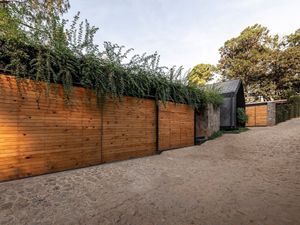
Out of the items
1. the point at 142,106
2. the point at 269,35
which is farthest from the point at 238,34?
the point at 142,106

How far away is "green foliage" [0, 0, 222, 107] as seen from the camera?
3.62 metres

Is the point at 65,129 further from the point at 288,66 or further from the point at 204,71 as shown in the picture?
the point at 204,71

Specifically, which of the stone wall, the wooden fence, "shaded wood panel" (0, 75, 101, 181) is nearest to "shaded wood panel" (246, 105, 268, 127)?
the stone wall

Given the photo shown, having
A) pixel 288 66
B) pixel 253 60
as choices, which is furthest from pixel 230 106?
pixel 288 66

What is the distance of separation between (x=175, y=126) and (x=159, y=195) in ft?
15.3

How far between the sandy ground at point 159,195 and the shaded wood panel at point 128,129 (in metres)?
0.43

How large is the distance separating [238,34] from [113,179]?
22.9 m

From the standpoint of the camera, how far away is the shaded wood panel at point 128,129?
5.32m

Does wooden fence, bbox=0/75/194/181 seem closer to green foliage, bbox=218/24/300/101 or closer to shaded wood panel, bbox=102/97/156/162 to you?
shaded wood panel, bbox=102/97/156/162

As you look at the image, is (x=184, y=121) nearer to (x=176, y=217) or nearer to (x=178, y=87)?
(x=178, y=87)

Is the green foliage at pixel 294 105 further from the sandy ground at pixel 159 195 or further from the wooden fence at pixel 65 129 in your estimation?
the wooden fence at pixel 65 129

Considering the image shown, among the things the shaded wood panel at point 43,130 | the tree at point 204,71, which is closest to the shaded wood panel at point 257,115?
the tree at point 204,71

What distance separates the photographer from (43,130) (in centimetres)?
400

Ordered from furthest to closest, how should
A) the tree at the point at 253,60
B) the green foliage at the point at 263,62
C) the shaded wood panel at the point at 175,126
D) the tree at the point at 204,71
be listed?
the tree at the point at 204,71 → the tree at the point at 253,60 → the green foliage at the point at 263,62 → the shaded wood panel at the point at 175,126
